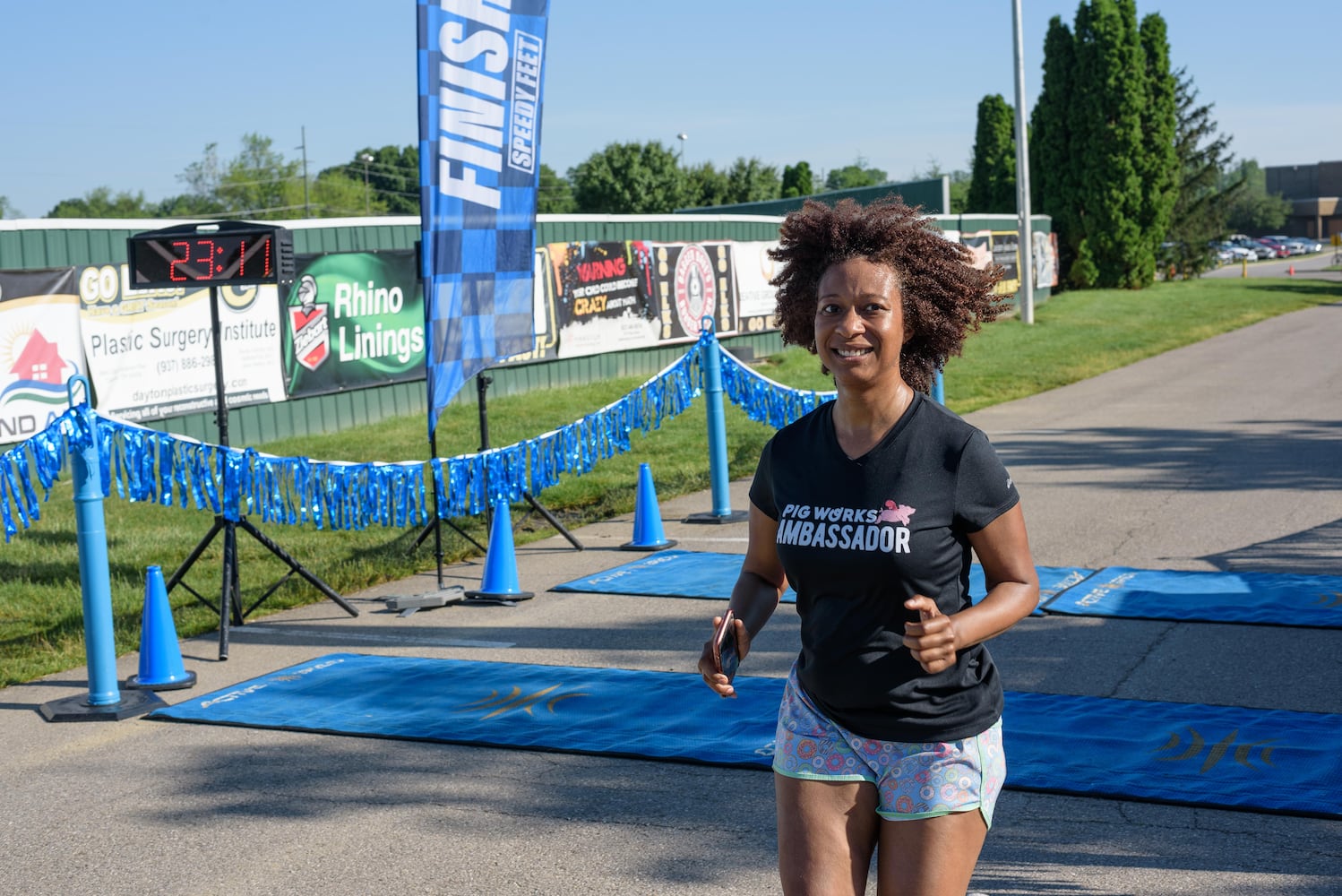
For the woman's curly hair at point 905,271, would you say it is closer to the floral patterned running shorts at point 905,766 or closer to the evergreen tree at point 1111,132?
the floral patterned running shorts at point 905,766

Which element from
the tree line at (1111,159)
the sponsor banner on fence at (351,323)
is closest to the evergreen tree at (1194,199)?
the tree line at (1111,159)

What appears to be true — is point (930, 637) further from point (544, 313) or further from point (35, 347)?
point (544, 313)

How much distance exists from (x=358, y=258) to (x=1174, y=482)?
1078 cm

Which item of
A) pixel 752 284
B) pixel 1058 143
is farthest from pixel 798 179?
pixel 752 284

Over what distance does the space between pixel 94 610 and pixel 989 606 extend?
5745 mm

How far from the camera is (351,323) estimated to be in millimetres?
18359

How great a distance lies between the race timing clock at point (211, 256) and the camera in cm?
859

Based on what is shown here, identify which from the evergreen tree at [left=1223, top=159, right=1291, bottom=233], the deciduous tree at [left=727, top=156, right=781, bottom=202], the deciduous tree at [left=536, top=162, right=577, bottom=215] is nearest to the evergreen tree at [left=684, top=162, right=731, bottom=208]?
the deciduous tree at [left=727, top=156, right=781, bottom=202]

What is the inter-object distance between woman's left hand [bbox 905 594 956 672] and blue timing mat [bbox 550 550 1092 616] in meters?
6.30

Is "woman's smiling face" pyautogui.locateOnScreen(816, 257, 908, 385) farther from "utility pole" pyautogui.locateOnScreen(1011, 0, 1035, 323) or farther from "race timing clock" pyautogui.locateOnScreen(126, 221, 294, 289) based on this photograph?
"utility pole" pyautogui.locateOnScreen(1011, 0, 1035, 323)

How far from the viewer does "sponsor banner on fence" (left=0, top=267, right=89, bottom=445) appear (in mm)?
14250

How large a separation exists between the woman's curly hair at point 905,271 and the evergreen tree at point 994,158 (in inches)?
1896

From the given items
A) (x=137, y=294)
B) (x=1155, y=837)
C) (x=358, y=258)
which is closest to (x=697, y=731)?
(x=1155, y=837)

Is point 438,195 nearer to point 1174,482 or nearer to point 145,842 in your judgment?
point 145,842
